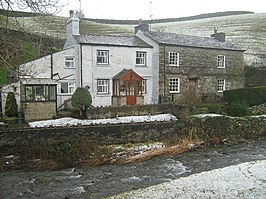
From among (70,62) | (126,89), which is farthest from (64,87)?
(126,89)

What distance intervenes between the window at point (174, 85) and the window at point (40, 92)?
11.6 metres

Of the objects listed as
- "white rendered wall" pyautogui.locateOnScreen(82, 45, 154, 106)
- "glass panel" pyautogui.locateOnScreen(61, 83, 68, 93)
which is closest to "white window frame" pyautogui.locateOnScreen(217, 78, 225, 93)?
"white rendered wall" pyautogui.locateOnScreen(82, 45, 154, 106)

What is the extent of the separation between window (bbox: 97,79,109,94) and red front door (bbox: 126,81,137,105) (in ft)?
6.11

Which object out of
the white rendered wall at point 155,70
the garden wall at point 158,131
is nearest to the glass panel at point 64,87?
the white rendered wall at point 155,70

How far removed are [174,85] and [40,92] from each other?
13048 mm

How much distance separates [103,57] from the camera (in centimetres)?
2598

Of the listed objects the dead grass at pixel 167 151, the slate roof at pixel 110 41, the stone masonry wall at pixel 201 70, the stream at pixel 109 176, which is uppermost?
the slate roof at pixel 110 41

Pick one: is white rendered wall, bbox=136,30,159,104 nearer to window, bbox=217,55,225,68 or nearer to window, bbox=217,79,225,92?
window, bbox=217,79,225,92

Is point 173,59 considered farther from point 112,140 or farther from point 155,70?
point 112,140

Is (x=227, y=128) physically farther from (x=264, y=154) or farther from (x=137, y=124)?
(x=137, y=124)

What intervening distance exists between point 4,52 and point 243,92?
20065 mm

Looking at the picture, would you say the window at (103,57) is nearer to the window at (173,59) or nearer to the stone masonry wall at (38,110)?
the window at (173,59)

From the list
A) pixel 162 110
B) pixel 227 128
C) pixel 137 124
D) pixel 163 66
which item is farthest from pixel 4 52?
pixel 163 66

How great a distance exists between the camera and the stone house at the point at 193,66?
27.7 meters
